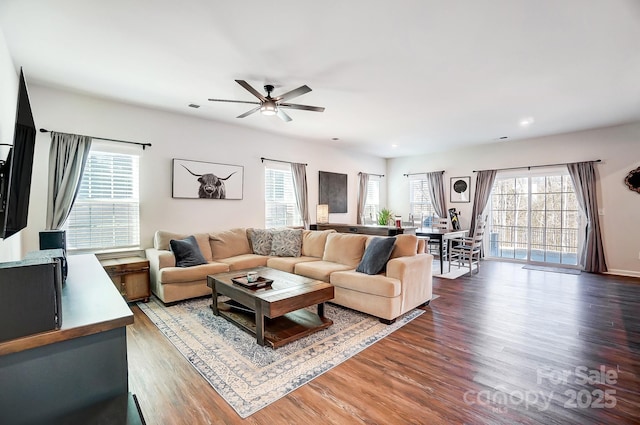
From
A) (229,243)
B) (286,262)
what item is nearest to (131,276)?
(229,243)

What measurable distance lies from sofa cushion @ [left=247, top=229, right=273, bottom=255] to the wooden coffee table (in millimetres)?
1383

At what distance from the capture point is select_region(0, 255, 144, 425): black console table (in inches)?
39.1

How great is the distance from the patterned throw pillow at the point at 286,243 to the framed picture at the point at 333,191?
2.07m

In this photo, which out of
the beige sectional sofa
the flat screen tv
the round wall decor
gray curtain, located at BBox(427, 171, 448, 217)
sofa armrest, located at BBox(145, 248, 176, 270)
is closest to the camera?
the flat screen tv

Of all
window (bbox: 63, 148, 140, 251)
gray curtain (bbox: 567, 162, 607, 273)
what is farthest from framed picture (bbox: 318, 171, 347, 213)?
gray curtain (bbox: 567, 162, 607, 273)

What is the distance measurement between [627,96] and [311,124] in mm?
4551

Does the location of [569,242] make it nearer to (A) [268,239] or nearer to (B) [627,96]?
(B) [627,96]

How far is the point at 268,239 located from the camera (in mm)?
5160

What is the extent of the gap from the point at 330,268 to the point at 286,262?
0.80 meters

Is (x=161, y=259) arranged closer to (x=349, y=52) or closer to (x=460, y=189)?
(x=349, y=52)

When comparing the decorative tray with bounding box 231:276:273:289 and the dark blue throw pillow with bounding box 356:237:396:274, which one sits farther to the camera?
the dark blue throw pillow with bounding box 356:237:396:274

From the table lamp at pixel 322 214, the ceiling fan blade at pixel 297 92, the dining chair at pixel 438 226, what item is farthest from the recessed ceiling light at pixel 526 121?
the ceiling fan blade at pixel 297 92

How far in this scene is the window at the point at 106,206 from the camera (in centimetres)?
401

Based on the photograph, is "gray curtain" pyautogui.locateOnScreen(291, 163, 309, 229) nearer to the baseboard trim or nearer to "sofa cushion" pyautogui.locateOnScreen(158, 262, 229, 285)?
"sofa cushion" pyautogui.locateOnScreen(158, 262, 229, 285)
